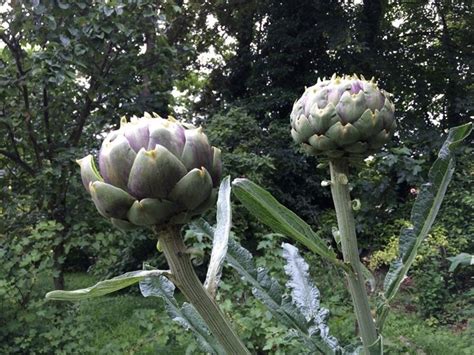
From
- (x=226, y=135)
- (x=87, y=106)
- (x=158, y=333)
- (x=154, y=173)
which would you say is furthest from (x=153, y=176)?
(x=226, y=135)

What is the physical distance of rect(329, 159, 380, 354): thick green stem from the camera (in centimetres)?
69

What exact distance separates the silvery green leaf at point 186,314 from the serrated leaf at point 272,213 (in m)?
0.14

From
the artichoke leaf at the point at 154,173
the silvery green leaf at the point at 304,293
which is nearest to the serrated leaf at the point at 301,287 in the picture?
the silvery green leaf at the point at 304,293

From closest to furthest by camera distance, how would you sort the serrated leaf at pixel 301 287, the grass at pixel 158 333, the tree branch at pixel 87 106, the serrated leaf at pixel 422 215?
the serrated leaf at pixel 422 215 → the serrated leaf at pixel 301 287 → the grass at pixel 158 333 → the tree branch at pixel 87 106

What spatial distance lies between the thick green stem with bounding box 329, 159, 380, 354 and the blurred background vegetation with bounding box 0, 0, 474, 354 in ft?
0.38

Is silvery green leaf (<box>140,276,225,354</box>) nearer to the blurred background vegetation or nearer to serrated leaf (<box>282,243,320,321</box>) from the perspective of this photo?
serrated leaf (<box>282,243,320,321</box>)

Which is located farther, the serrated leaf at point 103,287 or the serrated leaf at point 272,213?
the serrated leaf at point 272,213

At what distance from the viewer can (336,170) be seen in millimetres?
815

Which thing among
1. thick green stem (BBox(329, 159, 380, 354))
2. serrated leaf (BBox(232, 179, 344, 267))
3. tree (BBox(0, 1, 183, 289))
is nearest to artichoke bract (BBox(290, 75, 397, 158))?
thick green stem (BBox(329, 159, 380, 354))

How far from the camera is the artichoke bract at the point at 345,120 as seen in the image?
2.63 feet

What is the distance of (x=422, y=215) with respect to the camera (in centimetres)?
73

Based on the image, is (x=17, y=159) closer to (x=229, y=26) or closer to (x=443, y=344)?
(x=443, y=344)

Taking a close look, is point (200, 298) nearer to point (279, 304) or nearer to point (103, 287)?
point (103, 287)

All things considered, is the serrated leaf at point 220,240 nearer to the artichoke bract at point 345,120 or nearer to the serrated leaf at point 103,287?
the serrated leaf at point 103,287
